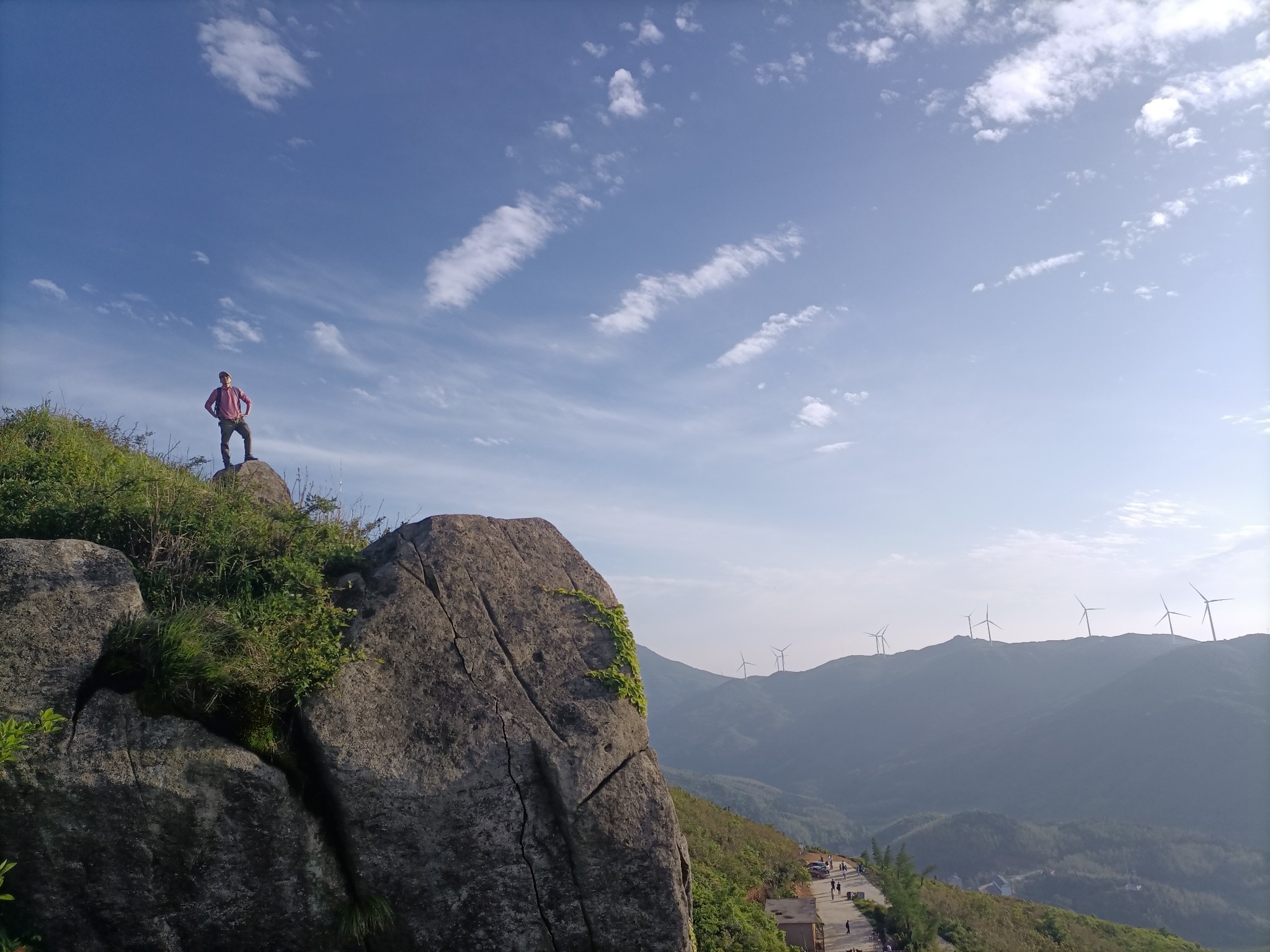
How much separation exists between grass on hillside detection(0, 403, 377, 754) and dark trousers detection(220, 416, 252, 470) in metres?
5.42

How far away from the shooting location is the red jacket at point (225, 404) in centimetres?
2003

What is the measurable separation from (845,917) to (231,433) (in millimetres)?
24446

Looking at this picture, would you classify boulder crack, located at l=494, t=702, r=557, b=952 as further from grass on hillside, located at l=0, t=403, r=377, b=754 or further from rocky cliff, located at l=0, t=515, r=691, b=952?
grass on hillside, located at l=0, t=403, r=377, b=754

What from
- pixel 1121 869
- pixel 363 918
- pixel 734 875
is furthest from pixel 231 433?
pixel 1121 869

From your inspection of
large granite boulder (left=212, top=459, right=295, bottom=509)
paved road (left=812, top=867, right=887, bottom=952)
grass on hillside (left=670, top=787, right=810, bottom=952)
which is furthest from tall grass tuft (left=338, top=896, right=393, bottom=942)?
paved road (left=812, top=867, right=887, bottom=952)

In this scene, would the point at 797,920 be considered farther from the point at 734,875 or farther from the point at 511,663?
the point at 511,663

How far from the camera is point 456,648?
11.3 meters

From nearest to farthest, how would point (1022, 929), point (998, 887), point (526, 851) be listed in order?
point (526, 851)
point (1022, 929)
point (998, 887)

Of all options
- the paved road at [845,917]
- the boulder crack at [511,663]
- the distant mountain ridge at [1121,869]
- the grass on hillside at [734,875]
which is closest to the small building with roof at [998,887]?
the distant mountain ridge at [1121,869]

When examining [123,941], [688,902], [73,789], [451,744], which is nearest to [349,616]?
[451,744]

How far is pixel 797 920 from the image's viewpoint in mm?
20609

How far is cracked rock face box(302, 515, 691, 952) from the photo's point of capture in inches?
372

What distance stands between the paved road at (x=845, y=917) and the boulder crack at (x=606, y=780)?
15674 mm

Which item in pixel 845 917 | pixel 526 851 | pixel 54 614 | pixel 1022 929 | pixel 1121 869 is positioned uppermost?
pixel 54 614
